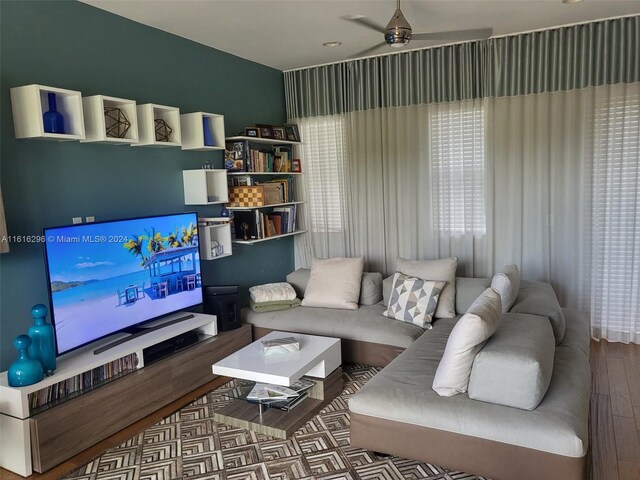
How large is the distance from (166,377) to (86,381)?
1.71 ft

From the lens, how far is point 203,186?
386cm

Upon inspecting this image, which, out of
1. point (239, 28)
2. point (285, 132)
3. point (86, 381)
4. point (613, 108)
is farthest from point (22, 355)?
point (613, 108)

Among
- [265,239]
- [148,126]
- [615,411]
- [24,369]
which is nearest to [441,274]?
[615,411]

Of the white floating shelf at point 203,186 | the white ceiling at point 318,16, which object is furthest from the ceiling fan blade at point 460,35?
the white floating shelf at point 203,186

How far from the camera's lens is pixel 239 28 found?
375cm

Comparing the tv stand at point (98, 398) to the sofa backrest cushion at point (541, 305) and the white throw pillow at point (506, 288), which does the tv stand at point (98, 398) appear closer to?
the white throw pillow at point (506, 288)

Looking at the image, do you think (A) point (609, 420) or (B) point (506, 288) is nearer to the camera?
(A) point (609, 420)

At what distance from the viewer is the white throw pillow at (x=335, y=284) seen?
420cm

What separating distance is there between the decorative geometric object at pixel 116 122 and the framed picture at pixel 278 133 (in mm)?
1692

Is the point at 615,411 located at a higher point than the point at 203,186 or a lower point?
lower

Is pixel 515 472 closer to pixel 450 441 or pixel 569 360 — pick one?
pixel 450 441

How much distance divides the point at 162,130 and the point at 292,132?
170cm

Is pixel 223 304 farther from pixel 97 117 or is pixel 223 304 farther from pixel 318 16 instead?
pixel 318 16

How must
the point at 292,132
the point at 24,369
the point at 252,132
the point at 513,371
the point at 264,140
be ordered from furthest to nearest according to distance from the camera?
the point at 292,132 → the point at 264,140 → the point at 252,132 → the point at 24,369 → the point at 513,371
